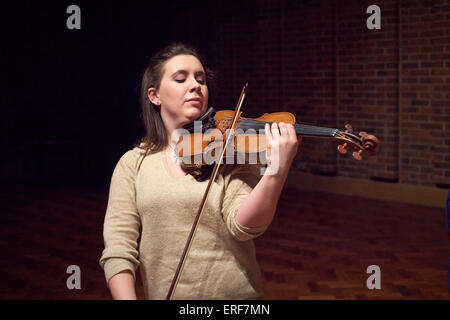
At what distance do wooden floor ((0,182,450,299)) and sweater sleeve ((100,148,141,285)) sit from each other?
2.26m

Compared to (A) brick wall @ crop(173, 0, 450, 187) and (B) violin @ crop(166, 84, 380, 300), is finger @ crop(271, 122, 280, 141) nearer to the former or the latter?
(B) violin @ crop(166, 84, 380, 300)

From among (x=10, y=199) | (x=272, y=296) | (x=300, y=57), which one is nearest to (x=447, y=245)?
(x=272, y=296)

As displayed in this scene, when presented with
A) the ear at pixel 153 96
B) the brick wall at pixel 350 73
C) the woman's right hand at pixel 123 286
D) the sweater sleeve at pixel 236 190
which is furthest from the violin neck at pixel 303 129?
the brick wall at pixel 350 73

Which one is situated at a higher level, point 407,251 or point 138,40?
point 138,40

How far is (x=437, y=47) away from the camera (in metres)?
6.09

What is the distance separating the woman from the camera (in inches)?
64.0

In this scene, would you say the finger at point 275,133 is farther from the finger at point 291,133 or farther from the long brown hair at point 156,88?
the long brown hair at point 156,88

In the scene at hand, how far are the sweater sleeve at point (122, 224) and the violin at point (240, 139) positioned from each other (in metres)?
0.15

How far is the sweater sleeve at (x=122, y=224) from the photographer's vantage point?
159 centimetres

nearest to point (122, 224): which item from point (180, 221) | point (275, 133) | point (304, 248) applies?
point (180, 221)

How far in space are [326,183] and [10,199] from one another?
355 cm

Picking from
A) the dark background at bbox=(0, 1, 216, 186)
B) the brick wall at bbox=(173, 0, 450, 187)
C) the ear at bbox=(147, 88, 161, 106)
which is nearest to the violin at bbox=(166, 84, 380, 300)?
the ear at bbox=(147, 88, 161, 106)

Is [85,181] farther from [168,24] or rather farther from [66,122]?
[168,24]

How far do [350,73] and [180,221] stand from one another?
5581mm
